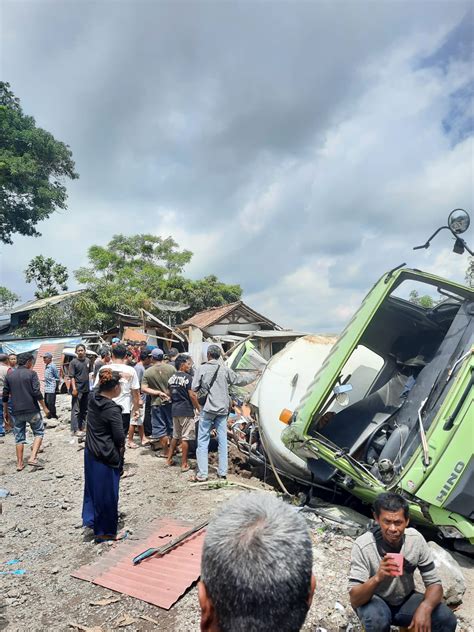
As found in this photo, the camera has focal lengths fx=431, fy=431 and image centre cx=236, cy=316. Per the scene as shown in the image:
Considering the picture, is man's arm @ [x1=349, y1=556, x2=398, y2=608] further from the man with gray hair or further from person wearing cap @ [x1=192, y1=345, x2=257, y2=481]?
person wearing cap @ [x1=192, y1=345, x2=257, y2=481]

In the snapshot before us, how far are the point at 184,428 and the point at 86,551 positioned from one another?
2.15 metres

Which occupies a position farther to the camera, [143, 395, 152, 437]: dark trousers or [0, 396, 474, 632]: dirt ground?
[143, 395, 152, 437]: dark trousers

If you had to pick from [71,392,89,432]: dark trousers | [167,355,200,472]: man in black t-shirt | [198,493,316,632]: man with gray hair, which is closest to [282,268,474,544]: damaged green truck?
[167,355,200,472]: man in black t-shirt

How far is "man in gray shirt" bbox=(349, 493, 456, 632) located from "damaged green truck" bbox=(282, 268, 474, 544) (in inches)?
35.1

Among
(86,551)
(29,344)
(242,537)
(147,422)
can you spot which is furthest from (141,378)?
(29,344)

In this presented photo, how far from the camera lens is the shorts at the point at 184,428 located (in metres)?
5.71

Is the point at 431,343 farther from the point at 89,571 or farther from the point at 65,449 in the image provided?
the point at 65,449

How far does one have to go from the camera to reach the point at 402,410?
438cm

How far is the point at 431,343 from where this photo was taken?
17.1ft

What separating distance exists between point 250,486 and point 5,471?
149 inches

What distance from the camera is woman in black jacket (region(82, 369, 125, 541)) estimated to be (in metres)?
3.84

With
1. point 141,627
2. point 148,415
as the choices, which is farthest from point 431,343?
point 148,415

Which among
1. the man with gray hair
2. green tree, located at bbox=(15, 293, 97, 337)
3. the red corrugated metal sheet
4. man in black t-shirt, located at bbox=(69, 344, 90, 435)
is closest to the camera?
the man with gray hair

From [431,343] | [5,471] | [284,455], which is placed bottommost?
[5,471]
